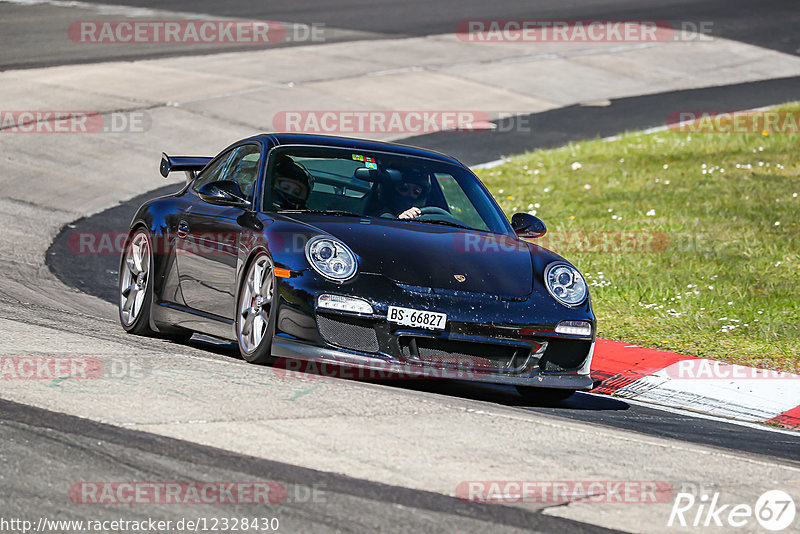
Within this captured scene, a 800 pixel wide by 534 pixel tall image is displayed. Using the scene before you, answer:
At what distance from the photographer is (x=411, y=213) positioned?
7.81 metres

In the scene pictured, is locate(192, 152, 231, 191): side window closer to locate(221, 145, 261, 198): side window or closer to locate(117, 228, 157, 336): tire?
locate(221, 145, 261, 198): side window

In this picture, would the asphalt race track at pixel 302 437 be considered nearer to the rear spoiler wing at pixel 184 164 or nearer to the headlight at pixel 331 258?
the headlight at pixel 331 258

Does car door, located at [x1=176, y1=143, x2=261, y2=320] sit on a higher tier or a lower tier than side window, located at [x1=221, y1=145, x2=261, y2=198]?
lower

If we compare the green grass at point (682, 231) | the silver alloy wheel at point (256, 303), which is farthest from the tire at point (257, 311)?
the green grass at point (682, 231)

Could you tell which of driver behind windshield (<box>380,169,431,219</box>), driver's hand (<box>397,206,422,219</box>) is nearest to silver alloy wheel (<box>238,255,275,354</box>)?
driver behind windshield (<box>380,169,431,219</box>)

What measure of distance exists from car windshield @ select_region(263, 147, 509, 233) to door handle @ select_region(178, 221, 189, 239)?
68cm

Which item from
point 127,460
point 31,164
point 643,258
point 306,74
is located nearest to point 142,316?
point 127,460

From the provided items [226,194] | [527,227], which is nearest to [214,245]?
[226,194]

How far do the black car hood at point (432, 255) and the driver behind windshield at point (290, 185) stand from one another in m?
0.23

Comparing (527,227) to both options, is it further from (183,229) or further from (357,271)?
(183,229)

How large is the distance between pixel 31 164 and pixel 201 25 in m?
11.7

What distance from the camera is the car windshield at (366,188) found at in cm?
768

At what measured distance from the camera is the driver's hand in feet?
25.5

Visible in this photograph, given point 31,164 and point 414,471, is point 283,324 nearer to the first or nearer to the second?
point 414,471
